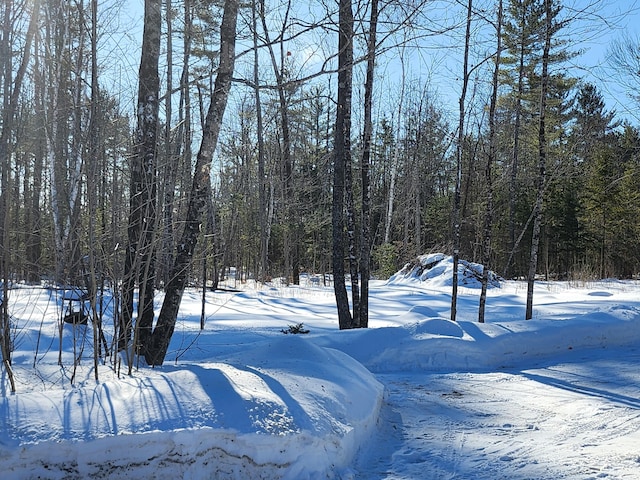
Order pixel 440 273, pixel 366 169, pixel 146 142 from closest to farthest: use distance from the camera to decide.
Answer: pixel 146 142 → pixel 366 169 → pixel 440 273

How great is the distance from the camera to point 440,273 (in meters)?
17.9

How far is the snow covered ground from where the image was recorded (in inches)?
121

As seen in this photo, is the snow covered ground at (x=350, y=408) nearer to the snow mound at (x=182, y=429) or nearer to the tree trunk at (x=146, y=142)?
the snow mound at (x=182, y=429)

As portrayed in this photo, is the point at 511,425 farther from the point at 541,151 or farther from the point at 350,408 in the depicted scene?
the point at 541,151

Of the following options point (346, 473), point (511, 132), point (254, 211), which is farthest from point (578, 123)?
point (346, 473)

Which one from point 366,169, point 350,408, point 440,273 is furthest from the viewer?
point 440,273

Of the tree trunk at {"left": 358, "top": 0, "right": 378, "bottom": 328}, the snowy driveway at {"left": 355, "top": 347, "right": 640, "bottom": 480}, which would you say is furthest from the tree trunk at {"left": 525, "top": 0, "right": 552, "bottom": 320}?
the tree trunk at {"left": 358, "top": 0, "right": 378, "bottom": 328}

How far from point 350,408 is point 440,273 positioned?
46.4ft

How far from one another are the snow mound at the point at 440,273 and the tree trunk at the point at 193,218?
12.1m

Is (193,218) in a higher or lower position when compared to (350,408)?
higher

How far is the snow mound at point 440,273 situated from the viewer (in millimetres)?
16797

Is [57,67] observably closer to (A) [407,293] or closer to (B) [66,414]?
(A) [407,293]

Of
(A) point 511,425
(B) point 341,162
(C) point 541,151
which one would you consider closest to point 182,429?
(A) point 511,425

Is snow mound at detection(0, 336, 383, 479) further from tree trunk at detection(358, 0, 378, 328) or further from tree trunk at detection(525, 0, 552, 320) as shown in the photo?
tree trunk at detection(525, 0, 552, 320)
